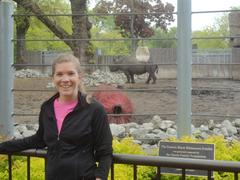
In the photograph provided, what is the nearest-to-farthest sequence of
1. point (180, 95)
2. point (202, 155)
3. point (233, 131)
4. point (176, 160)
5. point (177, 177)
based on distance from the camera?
1. point (176, 160)
2. point (202, 155)
3. point (177, 177)
4. point (180, 95)
5. point (233, 131)

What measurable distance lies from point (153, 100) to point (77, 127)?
8.30m

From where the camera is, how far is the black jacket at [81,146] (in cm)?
253

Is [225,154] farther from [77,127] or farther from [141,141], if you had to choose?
[141,141]

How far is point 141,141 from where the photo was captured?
603 cm

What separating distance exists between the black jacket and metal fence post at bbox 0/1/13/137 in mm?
2203

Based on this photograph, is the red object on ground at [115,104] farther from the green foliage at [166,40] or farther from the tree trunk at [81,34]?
the green foliage at [166,40]

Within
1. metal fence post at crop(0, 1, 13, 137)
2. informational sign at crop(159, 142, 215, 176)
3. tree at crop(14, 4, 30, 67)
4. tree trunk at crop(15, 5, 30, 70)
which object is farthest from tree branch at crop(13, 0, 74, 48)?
informational sign at crop(159, 142, 215, 176)

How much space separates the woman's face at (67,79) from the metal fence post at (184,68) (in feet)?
6.75

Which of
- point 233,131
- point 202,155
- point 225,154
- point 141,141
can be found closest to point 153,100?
point 233,131

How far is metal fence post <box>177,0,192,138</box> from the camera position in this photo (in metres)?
4.54

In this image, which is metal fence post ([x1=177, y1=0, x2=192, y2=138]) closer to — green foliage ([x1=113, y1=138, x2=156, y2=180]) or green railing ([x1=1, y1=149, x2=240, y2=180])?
green foliage ([x1=113, y1=138, x2=156, y2=180])

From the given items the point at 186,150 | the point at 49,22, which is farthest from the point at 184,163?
the point at 49,22

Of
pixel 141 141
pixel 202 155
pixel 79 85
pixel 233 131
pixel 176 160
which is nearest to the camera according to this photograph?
pixel 176 160

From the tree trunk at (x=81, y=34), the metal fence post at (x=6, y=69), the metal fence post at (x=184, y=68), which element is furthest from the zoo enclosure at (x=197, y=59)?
the metal fence post at (x=184, y=68)
